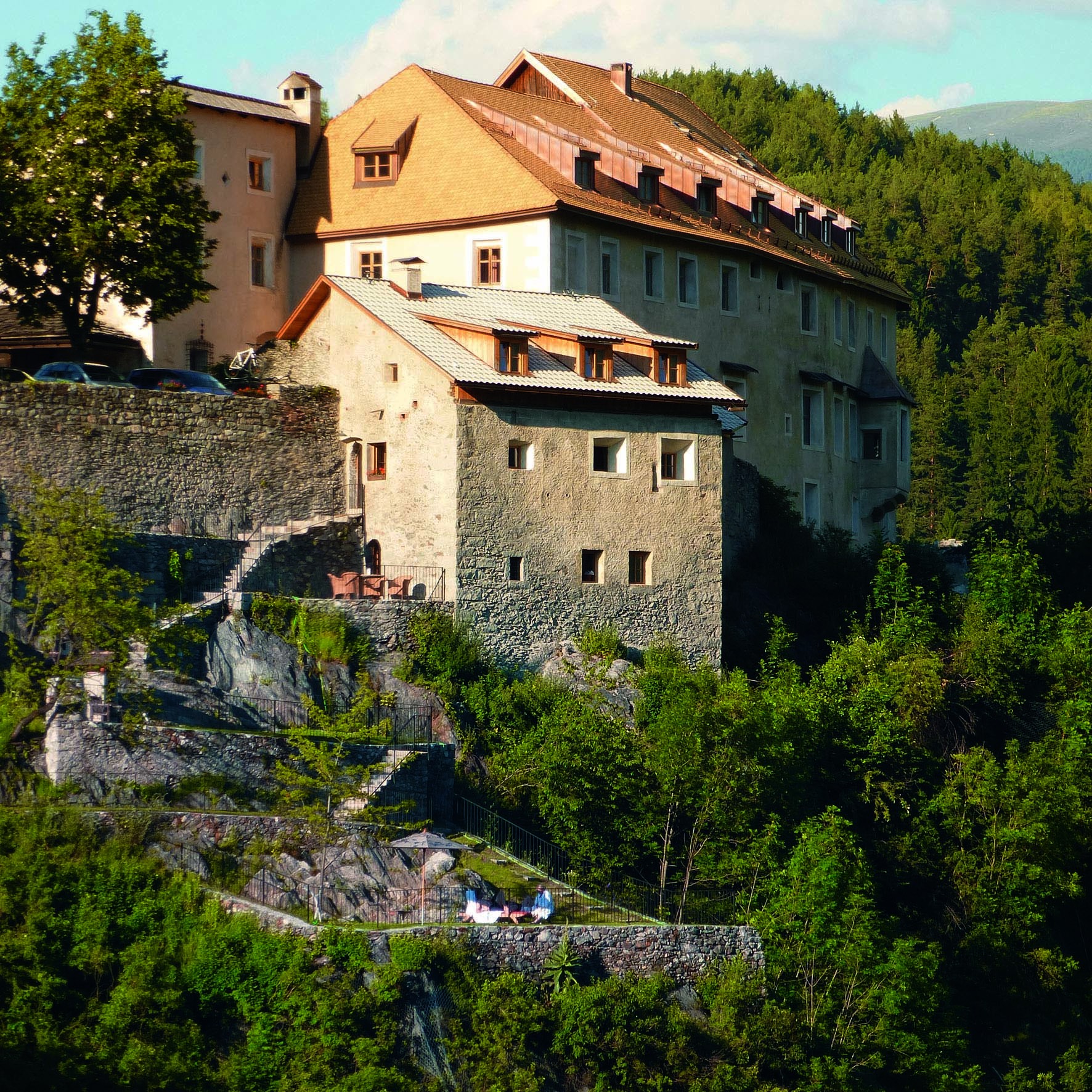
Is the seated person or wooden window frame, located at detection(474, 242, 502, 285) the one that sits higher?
wooden window frame, located at detection(474, 242, 502, 285)

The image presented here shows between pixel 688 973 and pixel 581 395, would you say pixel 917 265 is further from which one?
pixel 688 973

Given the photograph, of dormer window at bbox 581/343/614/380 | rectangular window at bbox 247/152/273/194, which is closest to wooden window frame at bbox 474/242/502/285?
rectangular window at bbox 247/152/273/194

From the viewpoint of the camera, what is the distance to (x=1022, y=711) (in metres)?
53.3

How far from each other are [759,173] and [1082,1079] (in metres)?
35.5

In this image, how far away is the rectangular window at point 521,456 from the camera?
152ft

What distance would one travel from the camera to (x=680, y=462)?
48688 mm

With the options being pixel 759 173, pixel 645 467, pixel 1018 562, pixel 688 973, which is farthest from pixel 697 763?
pixel 759 173

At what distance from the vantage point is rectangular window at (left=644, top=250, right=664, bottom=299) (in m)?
57.8

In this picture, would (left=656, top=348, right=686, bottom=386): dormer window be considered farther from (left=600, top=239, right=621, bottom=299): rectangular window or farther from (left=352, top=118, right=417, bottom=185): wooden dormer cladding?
(left=352, top=118, right=417, bottom=185): wooden dormer cladding

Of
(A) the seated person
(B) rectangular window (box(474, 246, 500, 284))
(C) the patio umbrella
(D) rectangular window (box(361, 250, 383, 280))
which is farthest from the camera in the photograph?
(D) rectangular window (box(361, 250, 383, 280))

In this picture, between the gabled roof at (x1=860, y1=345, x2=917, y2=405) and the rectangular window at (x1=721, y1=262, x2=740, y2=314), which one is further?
the gabled roof at (x1=860, y1=345, x2=917, y2=405)

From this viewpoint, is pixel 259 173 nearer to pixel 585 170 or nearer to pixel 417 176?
pixel 417 176

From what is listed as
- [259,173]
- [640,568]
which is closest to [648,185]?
[259,173]

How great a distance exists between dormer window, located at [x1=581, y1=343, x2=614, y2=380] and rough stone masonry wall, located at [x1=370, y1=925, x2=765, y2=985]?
14.6m
